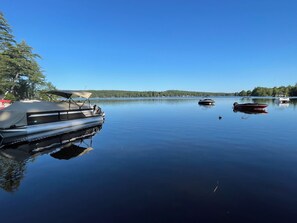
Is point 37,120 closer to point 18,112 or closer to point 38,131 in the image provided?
point 38,131

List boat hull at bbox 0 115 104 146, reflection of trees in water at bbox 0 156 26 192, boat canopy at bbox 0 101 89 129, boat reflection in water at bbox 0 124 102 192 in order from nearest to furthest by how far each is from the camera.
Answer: reflection of trees in water at bbox 0 156 26 192
boat reflection in water at bbox 0 124 102 192
boat hull at bbox 0 115 104 146
boat canopy at bbox 0 101 89 129

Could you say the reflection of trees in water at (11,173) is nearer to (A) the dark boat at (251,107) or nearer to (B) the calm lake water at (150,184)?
(B) the calm lake water at (150,184)

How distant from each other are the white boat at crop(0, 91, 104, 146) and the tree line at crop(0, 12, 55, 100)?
134 feet

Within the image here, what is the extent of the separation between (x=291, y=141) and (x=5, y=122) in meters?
30.5

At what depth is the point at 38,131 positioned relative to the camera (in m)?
24.7

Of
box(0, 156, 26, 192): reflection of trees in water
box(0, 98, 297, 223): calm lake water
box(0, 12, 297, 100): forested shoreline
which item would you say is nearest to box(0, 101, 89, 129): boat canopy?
box(0, 98, 297, 223): calm lake water

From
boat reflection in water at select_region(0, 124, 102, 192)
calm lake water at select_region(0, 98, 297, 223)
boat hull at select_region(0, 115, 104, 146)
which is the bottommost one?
boat reflection in water at select_region(0, 124, 102, 192)

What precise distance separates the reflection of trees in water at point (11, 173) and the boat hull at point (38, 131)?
5.29 metres

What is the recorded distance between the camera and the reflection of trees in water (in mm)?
11648

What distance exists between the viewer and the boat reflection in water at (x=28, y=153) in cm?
1278

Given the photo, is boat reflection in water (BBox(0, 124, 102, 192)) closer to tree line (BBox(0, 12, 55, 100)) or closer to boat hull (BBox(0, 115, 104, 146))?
boat hull (BBox(0, 115, 104, 146))

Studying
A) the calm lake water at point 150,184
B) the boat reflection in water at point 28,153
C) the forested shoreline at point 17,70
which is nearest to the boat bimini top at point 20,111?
the boat reflection in water at point 28,153

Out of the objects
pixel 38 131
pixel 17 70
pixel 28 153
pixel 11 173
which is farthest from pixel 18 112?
pixel 17 70

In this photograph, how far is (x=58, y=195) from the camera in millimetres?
10367
